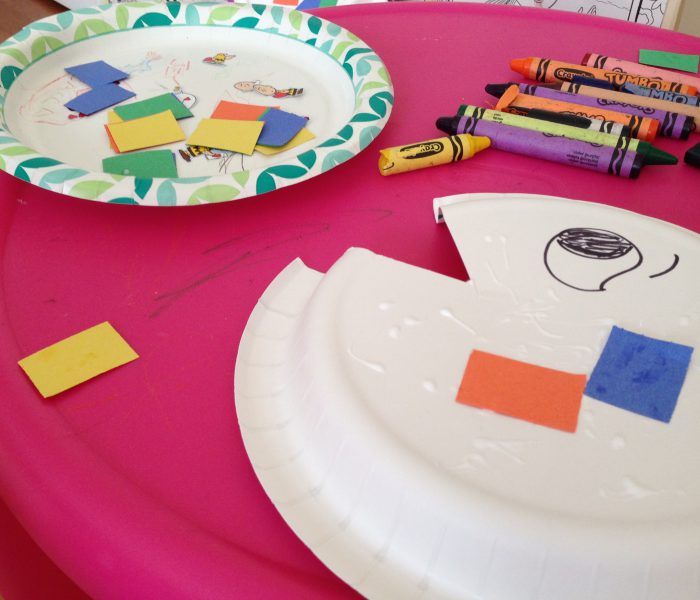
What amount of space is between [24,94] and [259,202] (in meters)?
0.32

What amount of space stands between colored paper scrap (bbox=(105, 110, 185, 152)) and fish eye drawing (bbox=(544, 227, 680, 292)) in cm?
40

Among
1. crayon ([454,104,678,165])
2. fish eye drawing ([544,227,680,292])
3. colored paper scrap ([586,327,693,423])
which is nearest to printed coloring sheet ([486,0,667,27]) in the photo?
crayon ([454,104,678,165])

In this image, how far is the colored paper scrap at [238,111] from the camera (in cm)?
74

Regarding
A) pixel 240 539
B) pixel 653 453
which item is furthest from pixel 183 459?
pixel 653 453

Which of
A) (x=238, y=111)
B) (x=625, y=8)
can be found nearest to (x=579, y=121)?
(x=238, y=111)

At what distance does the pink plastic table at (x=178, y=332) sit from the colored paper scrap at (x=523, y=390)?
0.45ft

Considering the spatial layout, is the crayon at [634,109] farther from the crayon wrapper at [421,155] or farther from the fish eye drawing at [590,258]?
the fish eye drawing at [590,258]

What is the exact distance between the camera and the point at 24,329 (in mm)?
532

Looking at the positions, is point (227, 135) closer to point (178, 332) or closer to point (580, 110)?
point (178, 332)

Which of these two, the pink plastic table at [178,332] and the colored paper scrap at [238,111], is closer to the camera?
the pink plastic table at [178,332]

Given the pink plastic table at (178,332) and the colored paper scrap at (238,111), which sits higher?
the colored paper scrap at (238,111)

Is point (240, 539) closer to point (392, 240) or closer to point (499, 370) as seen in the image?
point (499, 370)

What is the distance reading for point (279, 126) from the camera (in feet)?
2.36

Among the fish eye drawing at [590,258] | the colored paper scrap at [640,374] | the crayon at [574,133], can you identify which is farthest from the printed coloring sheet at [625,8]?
the colored paper scrap at [640,374]
